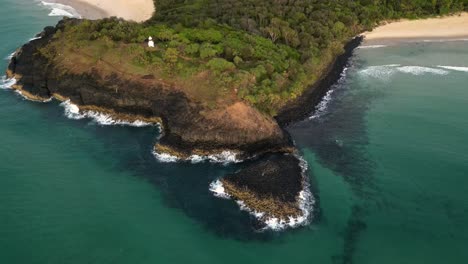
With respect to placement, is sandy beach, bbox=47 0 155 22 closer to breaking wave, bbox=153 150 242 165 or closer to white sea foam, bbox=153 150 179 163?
white sea foam, bbox=153 150 179 163

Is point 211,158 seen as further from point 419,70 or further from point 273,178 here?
point 419,70

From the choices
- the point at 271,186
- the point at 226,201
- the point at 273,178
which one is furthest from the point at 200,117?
the point at 271,186

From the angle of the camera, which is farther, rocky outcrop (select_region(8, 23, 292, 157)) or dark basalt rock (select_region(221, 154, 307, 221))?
rocky outcrop (select_region(8, 23, 292, 157))

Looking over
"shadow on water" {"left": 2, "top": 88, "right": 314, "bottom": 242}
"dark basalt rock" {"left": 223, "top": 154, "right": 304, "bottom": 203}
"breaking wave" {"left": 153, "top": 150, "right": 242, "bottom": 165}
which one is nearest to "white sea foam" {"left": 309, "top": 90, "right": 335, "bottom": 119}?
"dark basalt rock" {"left": 223, "top": 154, "right": 304, "bottom": 203}

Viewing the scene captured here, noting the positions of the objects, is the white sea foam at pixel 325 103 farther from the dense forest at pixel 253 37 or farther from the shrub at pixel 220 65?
the shrub at pixel 220 65

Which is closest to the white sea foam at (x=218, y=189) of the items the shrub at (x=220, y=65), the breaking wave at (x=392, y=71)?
the shrub at (x=220, y=65)
